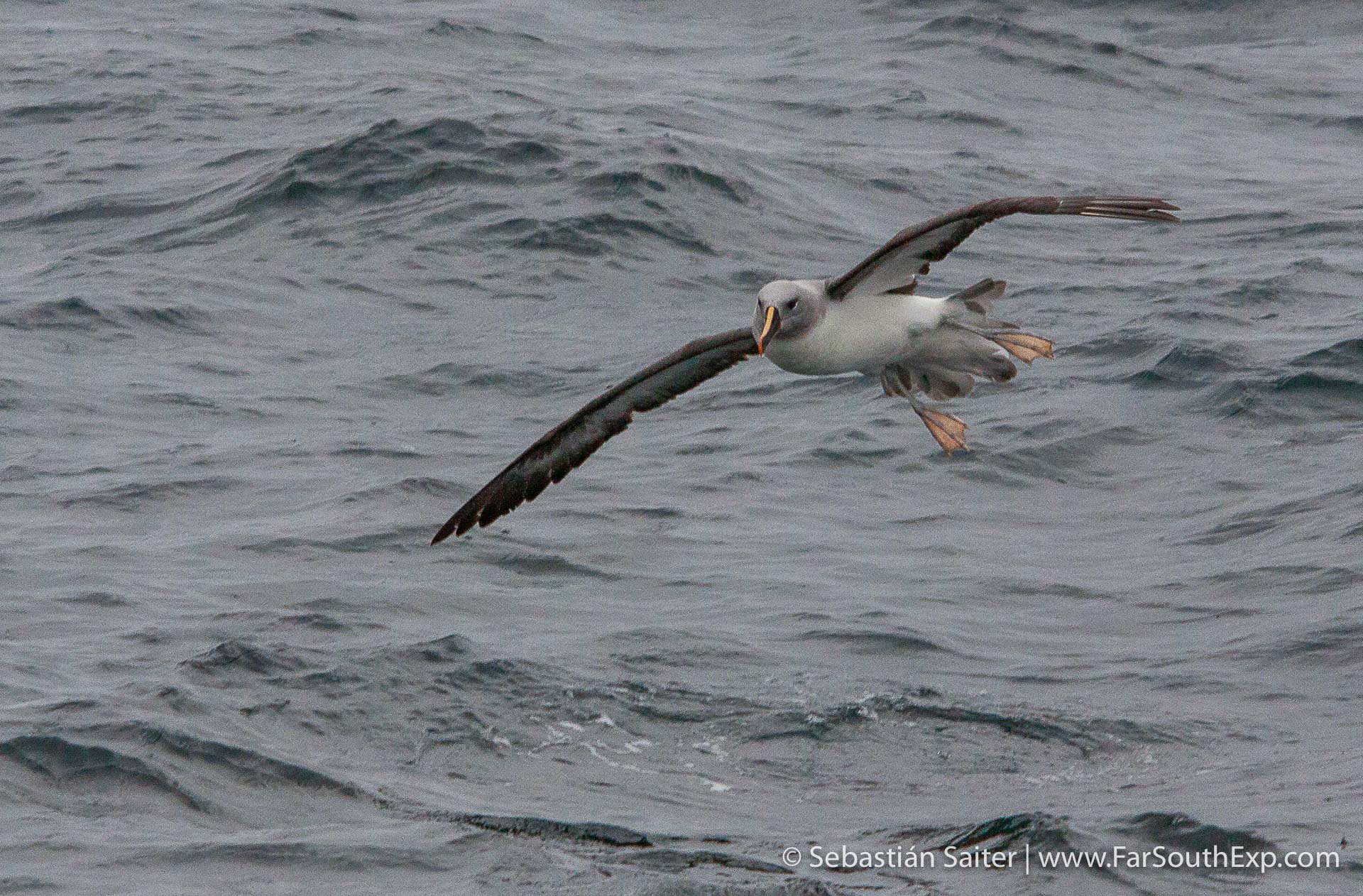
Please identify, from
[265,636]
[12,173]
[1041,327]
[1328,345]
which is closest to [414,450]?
[265,636]

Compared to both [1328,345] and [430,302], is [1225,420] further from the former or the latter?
[430,302]

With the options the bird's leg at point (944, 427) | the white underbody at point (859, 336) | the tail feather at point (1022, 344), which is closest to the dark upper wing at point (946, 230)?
the white underbody at point (859, 336)

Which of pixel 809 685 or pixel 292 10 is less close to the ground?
pixel 292 10

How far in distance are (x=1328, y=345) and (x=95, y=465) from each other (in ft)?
32.6

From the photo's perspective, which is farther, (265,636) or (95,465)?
(95,465)

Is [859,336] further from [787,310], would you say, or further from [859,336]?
[787,310]

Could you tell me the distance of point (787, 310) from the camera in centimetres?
981

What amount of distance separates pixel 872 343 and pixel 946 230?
87 centimetres

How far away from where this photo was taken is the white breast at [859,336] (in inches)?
397

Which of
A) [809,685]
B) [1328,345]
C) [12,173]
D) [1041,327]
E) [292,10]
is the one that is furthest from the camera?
[292,10]

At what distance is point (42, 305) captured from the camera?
1862 centimetres

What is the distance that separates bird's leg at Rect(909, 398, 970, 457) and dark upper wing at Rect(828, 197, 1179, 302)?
1328 mm

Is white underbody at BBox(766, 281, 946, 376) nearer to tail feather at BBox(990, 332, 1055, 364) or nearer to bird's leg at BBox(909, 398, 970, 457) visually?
tail feather at BBox(990, 332, 1055, 364)

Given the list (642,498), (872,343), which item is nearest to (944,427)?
(872,343)
